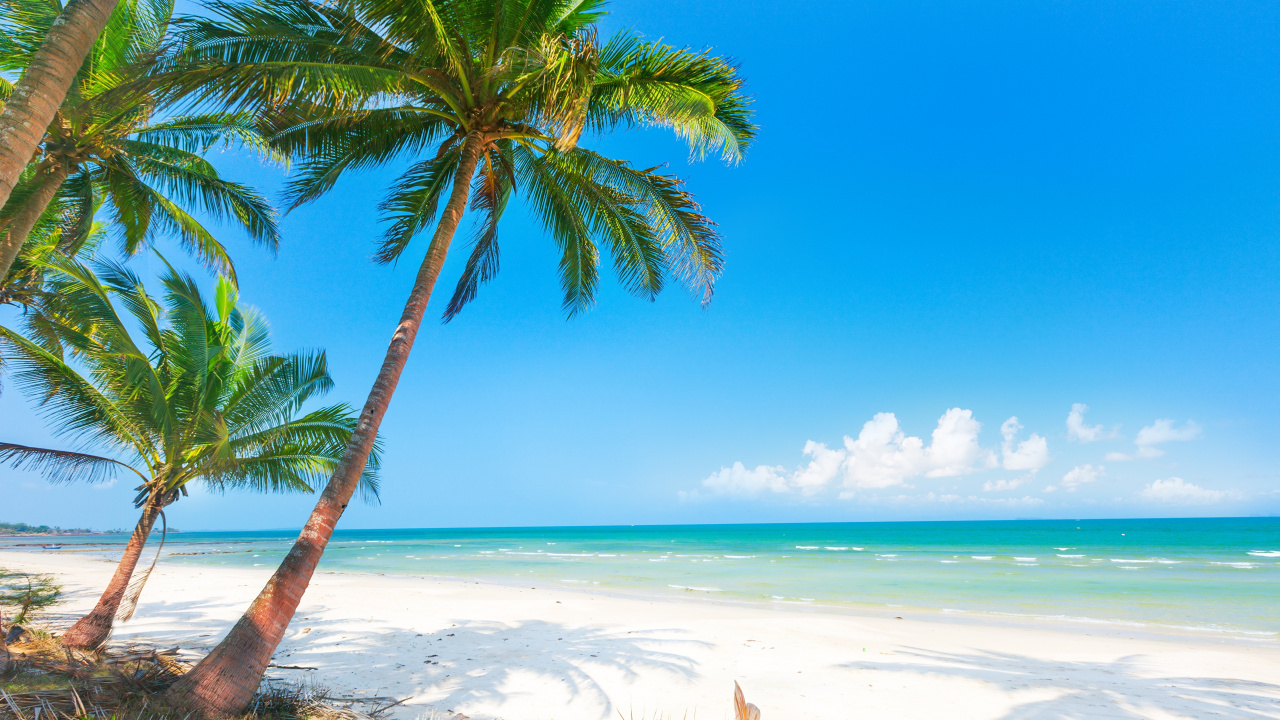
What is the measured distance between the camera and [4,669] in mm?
3744

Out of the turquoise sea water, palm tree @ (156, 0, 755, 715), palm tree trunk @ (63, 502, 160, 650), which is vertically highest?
palm tree @ (156, 0, 755, 715)

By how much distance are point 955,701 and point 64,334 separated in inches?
418

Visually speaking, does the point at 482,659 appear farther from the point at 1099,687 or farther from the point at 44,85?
the point at 1099,687

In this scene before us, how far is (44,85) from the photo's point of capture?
2949 mm

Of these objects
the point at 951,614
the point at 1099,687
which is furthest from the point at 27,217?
the point at 951,614

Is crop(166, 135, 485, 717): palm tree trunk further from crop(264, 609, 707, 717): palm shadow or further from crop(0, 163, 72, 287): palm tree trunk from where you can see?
crop(0, 163, 72, 287): palm tree trunk

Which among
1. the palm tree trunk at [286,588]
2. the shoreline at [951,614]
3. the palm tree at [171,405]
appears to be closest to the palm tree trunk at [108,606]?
the palm tree at [171,405]

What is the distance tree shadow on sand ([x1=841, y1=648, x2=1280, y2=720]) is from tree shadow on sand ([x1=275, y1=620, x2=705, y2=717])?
2886 mm

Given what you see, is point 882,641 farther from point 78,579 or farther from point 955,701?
point 78,579

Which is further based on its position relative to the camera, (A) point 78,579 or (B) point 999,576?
(B) point 999,576

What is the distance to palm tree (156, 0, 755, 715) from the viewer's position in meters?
4.32

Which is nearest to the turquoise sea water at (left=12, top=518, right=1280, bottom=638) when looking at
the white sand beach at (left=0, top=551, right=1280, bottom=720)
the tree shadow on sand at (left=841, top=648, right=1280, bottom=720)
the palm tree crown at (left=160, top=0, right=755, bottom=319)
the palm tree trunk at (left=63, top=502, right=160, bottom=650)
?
the white sand beach at (left=0, top=551, right=1280, bottom=720)

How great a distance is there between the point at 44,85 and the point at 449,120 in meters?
3.33

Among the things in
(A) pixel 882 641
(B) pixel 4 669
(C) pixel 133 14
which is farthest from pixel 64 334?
(A) pixel 882 641
